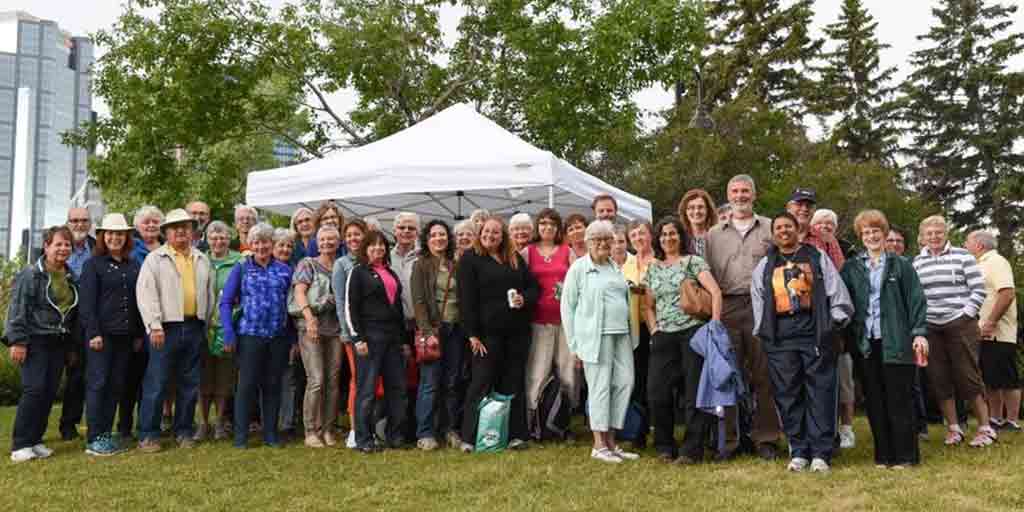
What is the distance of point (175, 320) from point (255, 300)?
561 mm

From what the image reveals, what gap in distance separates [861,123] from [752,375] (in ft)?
98.2

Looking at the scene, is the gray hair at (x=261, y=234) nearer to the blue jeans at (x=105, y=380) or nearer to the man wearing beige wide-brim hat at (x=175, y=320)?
the man wearing beige wide-brim hat at (x=175, y=320)

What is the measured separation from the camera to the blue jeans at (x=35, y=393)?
18.7 feet

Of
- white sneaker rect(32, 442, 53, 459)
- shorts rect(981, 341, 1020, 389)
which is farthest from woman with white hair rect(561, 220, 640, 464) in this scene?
white sneaker rect(32, 442, 53, 459)

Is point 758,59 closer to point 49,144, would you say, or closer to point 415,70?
point 415,70

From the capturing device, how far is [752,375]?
5.44 metres

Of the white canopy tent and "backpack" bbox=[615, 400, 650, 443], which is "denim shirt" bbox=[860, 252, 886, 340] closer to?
"backpack" bbox=[615, 400, 650, 443]

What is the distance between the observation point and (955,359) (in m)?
6.04

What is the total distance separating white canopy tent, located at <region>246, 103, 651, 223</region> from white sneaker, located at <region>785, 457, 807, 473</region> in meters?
3.23

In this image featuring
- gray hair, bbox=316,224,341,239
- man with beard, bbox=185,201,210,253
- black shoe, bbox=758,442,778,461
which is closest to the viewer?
black shoe, bbox=758,442,778,461

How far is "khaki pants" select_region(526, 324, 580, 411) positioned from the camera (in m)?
5.98

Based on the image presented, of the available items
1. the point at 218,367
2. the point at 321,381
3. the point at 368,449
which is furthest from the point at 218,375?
the point at 368,449

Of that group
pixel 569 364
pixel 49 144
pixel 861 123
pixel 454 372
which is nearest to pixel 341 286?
pixel 454 372

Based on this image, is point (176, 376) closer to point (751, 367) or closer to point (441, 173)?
point (441, 173)
